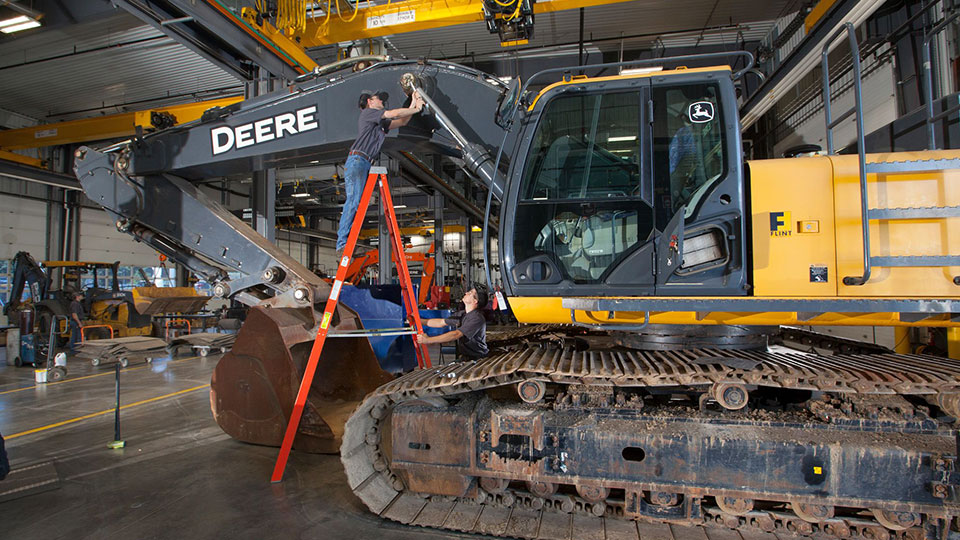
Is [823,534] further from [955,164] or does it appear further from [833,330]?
[833,330]

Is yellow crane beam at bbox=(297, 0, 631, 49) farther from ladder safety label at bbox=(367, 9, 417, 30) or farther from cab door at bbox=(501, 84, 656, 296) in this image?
cab door at bbox=(501, 84, 656, 296)

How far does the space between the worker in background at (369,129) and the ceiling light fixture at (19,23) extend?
29.6 ft

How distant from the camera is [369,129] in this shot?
3986 millimetres

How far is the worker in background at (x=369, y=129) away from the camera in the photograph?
395cm

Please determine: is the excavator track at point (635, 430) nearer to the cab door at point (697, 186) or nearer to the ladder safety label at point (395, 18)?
the cab door at point (697, 186)

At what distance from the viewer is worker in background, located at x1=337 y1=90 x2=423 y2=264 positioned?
3.95 metres

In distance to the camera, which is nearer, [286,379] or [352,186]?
[352,186]

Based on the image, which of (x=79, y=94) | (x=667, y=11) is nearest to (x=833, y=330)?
(x=667, y=11)

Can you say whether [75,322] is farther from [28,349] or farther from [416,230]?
[416,230]

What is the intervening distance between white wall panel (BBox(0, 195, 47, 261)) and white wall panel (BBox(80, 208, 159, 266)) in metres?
1.37

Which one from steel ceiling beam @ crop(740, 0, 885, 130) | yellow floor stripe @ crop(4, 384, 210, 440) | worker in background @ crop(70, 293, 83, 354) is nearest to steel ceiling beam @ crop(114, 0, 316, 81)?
yellow floor stripe @ crop(4, 384, 210, 440)

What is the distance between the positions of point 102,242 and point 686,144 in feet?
79.4

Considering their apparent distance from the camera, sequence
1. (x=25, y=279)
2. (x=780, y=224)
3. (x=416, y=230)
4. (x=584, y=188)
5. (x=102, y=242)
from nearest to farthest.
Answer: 1. (x=780, y=224)
2. (x=584, y=188)
3. (x=25, y=279)
4. (x=102, y=242)
5. (x=416, y=230)

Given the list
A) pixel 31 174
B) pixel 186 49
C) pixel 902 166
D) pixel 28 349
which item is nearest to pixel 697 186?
pixel 902 166
